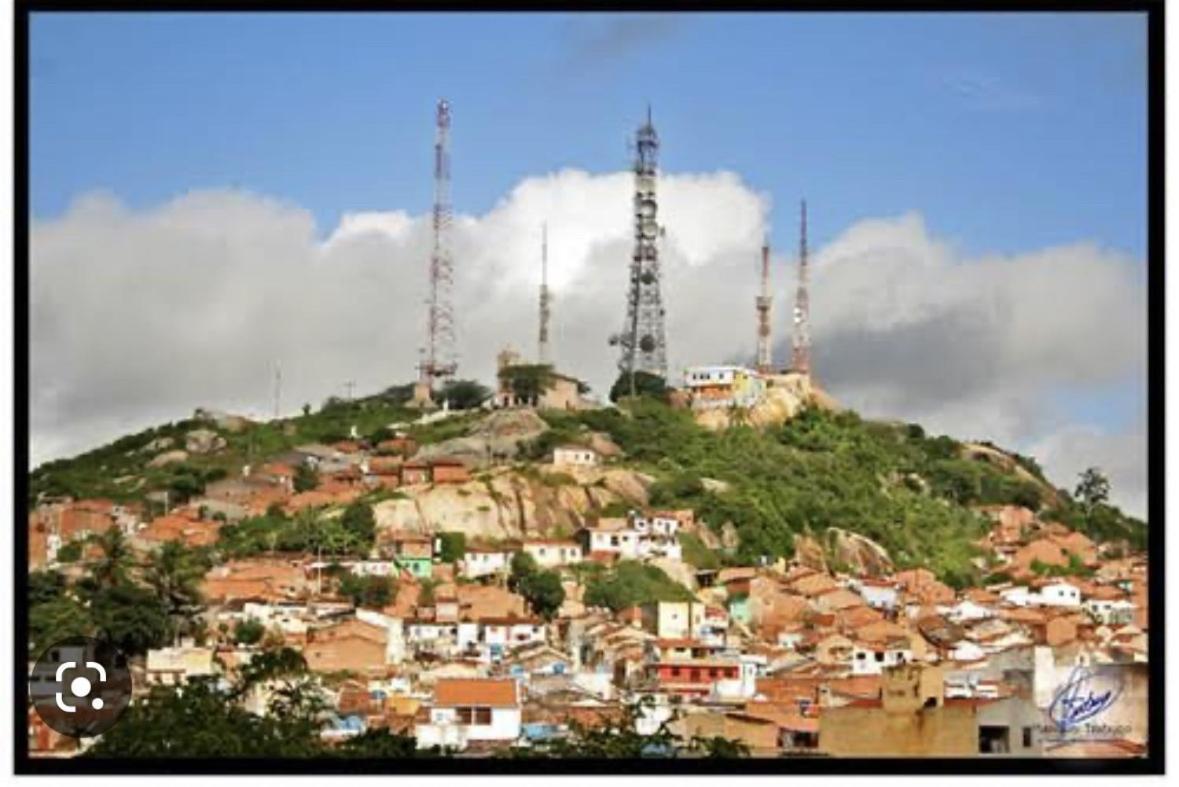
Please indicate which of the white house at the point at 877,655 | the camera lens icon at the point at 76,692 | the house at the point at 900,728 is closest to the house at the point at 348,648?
the white house at the point at 877,655

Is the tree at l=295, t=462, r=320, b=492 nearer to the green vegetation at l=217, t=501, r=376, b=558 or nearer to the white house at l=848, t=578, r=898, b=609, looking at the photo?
the green vegetation at l=217, t=501, r=376, b=558

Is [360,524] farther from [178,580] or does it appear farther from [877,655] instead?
[877,655]

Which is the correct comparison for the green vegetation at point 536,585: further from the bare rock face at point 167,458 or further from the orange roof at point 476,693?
the orange roof at point 476,693

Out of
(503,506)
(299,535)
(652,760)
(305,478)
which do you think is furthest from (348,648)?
(652,760)

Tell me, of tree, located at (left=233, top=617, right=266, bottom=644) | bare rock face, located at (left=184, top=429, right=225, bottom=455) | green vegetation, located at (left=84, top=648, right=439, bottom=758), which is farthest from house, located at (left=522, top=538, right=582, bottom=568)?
green vegetation, located at (left=84, top=648, right=439, bottom=758)

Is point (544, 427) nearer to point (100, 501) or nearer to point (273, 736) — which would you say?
point (100, 501)

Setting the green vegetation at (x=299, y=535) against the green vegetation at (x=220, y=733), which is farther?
the green vegetation at (x=299, y=535)
